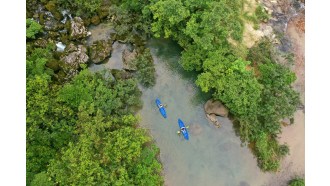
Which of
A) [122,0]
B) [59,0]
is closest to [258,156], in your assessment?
[122,0]

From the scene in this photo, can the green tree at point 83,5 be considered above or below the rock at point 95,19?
above

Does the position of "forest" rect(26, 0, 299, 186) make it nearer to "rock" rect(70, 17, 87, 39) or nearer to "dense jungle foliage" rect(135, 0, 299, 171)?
"dense jungle foliage" rect(135, 0, 299, 171)

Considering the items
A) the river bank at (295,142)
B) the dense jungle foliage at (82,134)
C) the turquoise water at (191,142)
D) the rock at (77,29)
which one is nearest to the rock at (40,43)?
the dense jungle foliage at (82,134)

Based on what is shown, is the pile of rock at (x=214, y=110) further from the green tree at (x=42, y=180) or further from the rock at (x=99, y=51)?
the green tree at (x=42, y=180)

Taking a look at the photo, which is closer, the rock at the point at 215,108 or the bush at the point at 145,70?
the rock at the point at 215,108

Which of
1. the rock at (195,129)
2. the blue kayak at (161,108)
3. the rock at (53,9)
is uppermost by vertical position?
the rock at (53,9)

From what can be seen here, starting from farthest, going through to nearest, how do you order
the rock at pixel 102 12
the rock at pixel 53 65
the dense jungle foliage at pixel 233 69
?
the rock at pixel 102 12 < the rock at pixel 53 65 < the dense jungle foliage at pixel 233 69

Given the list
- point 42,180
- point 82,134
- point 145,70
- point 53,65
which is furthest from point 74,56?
point 42,180

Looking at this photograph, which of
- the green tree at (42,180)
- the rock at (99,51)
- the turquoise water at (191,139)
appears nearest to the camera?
the green tree at (42,180)
